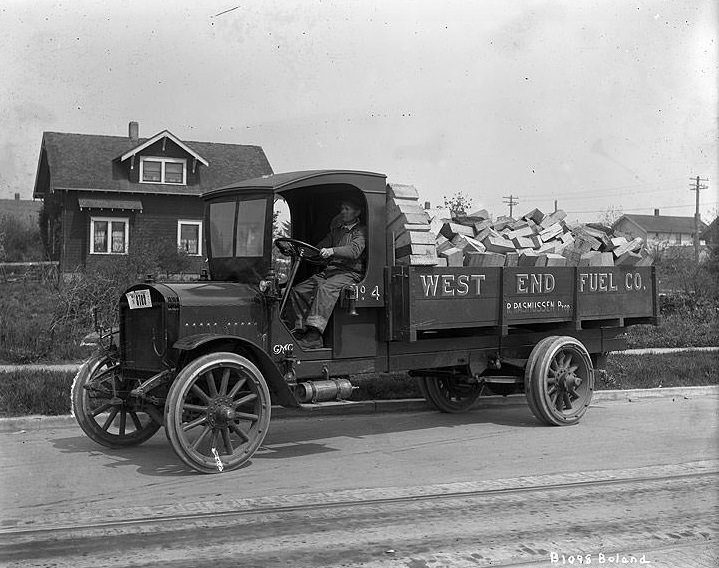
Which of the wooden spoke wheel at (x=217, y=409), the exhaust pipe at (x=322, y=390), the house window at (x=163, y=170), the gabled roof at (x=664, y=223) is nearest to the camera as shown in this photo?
the wooden spoke wheel at (x=217, y=409)

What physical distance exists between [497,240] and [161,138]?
25.4 metres

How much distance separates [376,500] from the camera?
19.6 ft

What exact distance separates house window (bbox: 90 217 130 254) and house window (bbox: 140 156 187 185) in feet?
6.40

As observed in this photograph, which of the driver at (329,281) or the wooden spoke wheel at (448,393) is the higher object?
the driver at (329,281)

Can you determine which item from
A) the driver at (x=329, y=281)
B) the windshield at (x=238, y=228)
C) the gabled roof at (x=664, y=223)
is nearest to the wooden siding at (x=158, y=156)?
the windshield at (x=238, y=228)

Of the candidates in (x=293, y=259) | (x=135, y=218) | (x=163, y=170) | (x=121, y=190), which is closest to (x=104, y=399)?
(x=293, y=259)

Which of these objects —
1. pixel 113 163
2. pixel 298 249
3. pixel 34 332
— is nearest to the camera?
pixel 298 249

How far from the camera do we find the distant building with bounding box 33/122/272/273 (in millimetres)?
31234

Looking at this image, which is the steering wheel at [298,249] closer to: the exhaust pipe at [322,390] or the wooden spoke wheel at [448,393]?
the exhaust pipe at [322,390]

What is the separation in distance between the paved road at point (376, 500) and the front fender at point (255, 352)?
0.60 m

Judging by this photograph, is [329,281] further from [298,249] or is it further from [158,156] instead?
[158,156]

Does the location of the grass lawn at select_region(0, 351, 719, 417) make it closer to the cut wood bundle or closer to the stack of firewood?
the stack of firewood

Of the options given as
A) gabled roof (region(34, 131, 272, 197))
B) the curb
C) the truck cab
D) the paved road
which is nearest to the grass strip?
the curb

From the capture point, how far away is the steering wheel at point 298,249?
761 cm
